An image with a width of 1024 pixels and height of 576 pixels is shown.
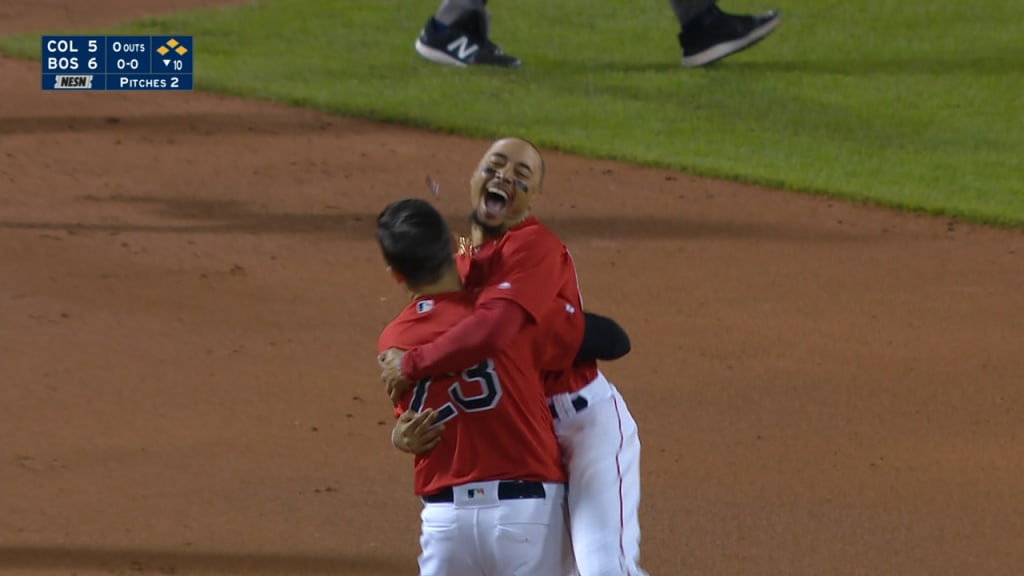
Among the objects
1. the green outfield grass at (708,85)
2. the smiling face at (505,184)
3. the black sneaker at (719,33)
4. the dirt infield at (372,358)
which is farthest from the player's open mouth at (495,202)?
the black sneaker at (719,33)

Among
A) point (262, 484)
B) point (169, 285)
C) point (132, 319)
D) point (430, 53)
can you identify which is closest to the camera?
point (262, 484)

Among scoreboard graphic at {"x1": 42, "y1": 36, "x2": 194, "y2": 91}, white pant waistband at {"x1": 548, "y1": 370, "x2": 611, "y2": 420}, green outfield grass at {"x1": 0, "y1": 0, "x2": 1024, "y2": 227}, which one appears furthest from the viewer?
scoreboard graphic at {"x1": 42, "y1": 36, "x2": 194, "y2": 91}

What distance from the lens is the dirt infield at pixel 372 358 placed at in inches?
232

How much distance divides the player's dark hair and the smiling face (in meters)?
0.25

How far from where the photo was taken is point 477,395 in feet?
12.3

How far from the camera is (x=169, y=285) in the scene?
28.8 ft

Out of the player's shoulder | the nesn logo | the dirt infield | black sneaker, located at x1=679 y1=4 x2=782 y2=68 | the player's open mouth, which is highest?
black sneaker, located at x1=679 y1=4 x2=782 y2=68

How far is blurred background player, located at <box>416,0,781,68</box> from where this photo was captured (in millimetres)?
13320

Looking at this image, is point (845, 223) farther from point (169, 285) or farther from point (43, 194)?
point (43, 194)

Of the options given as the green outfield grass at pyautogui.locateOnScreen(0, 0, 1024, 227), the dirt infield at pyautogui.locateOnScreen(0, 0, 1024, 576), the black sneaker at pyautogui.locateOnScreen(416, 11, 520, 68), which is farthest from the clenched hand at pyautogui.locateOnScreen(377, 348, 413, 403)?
the black sneaker at pyautogui.locateOnScreen(416, 11, 520, 68)

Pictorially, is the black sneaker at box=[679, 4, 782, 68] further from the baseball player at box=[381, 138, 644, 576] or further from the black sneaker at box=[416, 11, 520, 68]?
the baseball player at box=[381, 138, 644, 576]

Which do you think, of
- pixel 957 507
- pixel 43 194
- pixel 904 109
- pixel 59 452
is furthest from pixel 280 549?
pixel 904 109

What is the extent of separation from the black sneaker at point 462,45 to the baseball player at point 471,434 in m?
10.1

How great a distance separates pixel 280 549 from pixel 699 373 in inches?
103
